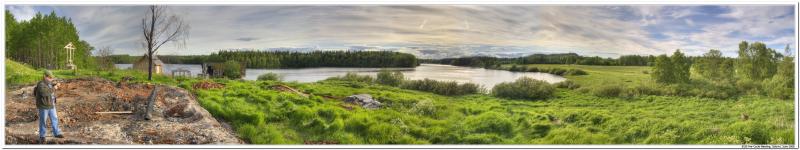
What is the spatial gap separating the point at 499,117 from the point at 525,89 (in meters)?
1.10

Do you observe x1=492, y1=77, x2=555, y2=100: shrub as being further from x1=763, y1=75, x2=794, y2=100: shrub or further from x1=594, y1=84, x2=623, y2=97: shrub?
x1=763, y1=75, x2=794, y2=100: shrub

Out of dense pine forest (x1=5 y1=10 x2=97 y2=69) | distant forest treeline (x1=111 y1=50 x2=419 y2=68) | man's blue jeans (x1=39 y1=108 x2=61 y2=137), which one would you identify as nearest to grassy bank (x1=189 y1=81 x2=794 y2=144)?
distant forest treeline (x1=111 y1=50 x2=419 y2=68)

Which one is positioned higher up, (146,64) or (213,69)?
(146,64)

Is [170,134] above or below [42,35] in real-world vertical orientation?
below

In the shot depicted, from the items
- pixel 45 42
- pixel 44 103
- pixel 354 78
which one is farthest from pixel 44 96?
pixel 354 78

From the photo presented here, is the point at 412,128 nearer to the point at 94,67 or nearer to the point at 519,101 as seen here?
the point at 519,101

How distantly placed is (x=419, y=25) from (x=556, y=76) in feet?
9.91

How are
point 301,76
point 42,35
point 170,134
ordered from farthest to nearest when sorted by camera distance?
point 42,35 → point 301,76 → point 170,134

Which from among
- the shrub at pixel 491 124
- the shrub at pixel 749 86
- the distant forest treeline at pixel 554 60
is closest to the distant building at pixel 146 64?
the distant forest treeline at pixel 554 60

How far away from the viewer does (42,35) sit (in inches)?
538

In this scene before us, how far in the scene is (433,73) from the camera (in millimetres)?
12102

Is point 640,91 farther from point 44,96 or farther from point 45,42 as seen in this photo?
point 45,42

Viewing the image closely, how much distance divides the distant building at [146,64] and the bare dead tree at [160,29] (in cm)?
14

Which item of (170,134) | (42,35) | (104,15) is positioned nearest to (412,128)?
(170,134)
